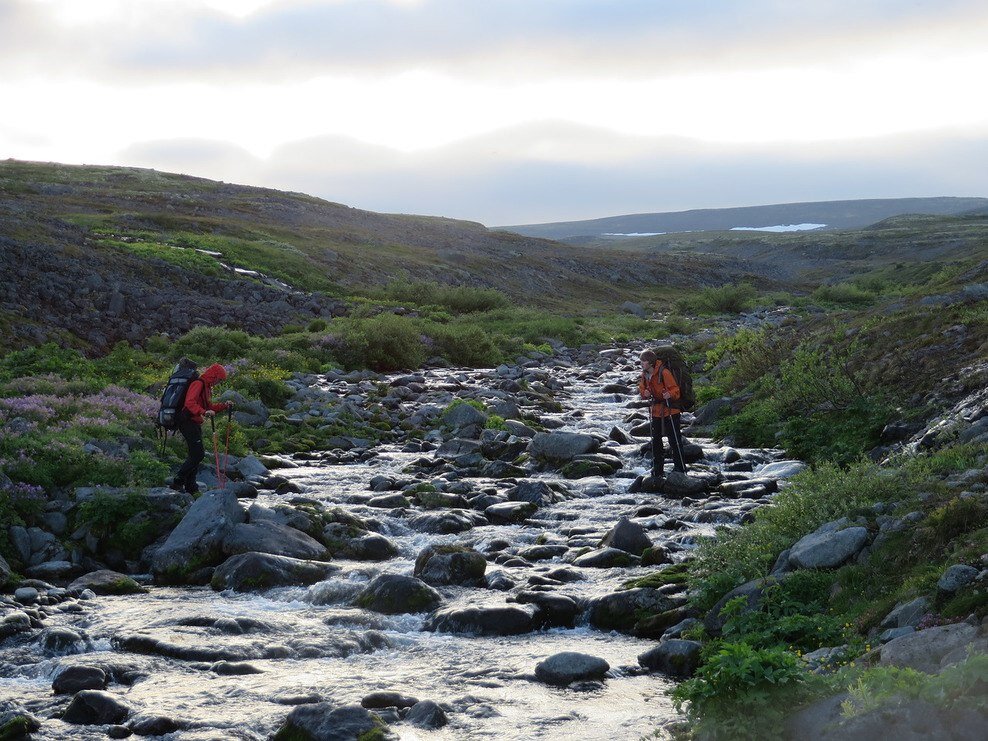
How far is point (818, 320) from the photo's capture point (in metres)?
24.6

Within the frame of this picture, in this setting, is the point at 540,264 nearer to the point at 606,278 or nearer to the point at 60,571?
→ the point at 606,278

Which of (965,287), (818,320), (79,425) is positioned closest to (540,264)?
(818,320)

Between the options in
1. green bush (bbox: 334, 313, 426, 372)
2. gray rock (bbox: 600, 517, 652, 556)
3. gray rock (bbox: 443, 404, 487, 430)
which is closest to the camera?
gray rock (bbox: 600, 517, 652, 556)

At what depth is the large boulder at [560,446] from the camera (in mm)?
16000

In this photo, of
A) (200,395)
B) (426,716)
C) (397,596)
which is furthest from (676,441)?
(426,716)

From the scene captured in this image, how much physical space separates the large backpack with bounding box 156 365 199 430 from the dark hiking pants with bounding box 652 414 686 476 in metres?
6.63

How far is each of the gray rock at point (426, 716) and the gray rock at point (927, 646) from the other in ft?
10.0

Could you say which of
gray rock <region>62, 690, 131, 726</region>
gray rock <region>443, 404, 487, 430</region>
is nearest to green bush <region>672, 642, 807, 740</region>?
gray rock <region>62, 690, 131, 726</region>

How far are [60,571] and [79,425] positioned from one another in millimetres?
3925

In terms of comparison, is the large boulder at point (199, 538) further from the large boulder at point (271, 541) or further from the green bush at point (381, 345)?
the green bush at point (381, 345)

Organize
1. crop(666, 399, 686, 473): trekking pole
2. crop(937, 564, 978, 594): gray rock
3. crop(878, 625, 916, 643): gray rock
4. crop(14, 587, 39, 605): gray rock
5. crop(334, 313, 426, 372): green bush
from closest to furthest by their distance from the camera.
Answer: crop(878, 625, 916, 643): gray rock → crop(937, 564, 978, 594): gray rock → crop(14, 587, 39, 605): gray rock → crop(666, 399, 686, 473): trekking pole → crop(334, 313, 426, 372): green bush

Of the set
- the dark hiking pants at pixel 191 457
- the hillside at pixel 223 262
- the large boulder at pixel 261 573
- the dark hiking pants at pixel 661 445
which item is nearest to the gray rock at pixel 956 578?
the large boulder at pixel 261 573

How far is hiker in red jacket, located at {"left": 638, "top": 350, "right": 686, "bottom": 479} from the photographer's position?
555 inches

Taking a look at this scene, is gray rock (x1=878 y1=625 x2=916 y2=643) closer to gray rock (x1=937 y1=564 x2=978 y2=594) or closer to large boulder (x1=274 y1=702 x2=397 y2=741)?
gray rock (x1=937 y1=564 x2=978 y2=594)
